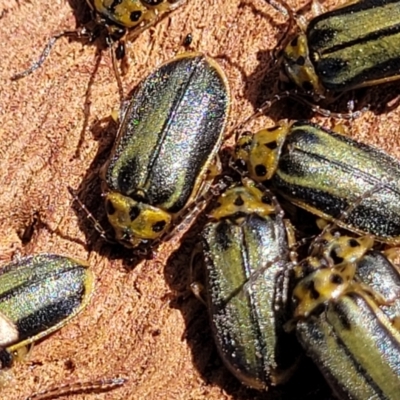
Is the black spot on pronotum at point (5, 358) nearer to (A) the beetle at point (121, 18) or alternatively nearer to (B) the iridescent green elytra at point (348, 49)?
(A) the beetle at point (121, 18)

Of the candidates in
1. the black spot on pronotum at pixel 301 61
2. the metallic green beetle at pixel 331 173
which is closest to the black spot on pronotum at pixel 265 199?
the metallic green beetle at pixel 331 173

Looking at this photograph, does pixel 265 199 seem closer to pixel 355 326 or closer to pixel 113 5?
pixel 355 326

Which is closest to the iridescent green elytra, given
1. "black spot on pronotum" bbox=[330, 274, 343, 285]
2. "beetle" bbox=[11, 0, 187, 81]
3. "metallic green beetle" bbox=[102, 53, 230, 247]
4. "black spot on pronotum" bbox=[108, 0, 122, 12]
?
"metallic green beetle" bbox=[102, 53, 230, 247]

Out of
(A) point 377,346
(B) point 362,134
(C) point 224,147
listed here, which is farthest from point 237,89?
(A) point 377,346

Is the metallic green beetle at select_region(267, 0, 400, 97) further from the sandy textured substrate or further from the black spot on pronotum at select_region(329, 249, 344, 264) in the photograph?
the black spot on pronotum at select_region(329, 249, 344, 264)

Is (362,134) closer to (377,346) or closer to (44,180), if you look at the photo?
(377,346)

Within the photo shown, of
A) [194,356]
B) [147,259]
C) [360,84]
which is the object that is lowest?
[194,356]
